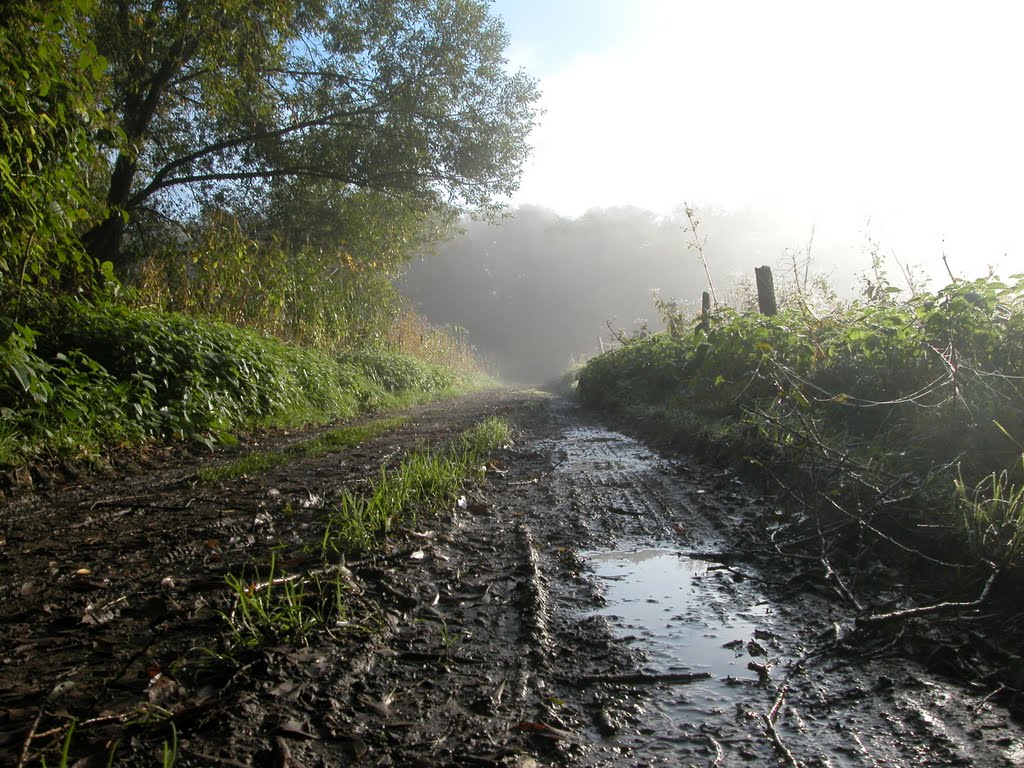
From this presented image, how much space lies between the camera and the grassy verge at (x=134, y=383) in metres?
4.17

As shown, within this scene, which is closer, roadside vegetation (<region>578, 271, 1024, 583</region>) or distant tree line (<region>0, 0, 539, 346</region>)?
roadside vegetation (<region>578, 271, 1024, 583</region>)

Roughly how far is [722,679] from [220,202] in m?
13.4

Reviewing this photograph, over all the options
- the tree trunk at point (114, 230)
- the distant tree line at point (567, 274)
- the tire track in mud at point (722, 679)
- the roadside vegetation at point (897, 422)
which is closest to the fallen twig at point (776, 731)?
the tire track in mud at point (722, 679)

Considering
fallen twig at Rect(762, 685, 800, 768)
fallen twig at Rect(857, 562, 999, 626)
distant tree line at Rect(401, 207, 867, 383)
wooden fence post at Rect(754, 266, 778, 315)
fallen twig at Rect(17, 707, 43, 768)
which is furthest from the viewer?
distant tree line at Rect(401, 207, 867, 383)

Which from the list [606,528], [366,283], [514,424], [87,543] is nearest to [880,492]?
[606,528]

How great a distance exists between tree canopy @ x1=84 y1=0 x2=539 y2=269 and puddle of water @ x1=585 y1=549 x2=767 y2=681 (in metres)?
9.67

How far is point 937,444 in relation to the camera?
136 inches

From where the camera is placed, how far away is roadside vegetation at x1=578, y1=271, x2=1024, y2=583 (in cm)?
261

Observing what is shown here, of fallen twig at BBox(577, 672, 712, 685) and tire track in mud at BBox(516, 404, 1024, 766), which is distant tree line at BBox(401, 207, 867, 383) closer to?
tire track in mud at BBox(516, 404, 1024, 766)

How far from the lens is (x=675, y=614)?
2.16 meters

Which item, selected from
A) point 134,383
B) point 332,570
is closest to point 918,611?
point 332,570

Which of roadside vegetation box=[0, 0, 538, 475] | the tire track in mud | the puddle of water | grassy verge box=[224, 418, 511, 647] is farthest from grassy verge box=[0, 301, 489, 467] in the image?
the puddle of water

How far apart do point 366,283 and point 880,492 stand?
12827 millimetres

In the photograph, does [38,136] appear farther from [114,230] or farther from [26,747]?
[114,230]
